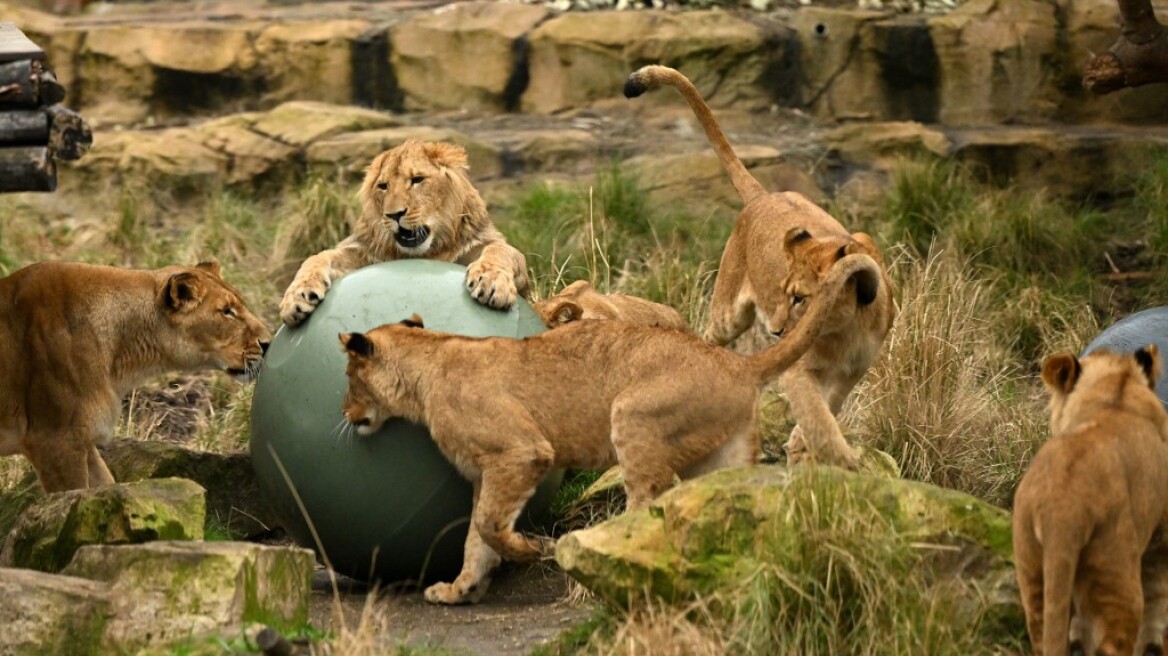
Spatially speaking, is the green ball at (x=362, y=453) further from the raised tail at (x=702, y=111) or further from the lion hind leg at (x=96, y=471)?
the raised tail at (x=702, y=111)

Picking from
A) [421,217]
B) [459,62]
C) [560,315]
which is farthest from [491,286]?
[459,62]

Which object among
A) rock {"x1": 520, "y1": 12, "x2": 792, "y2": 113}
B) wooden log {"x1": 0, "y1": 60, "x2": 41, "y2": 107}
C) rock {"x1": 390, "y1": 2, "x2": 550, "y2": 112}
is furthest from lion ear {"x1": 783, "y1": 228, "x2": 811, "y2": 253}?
rock {"x1": 390, "y1": 2, "x2": 550, "y2": 112}

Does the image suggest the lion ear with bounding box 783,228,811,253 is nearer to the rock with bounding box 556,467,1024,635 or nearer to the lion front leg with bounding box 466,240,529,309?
the lion front leg with bounding box 466,240,529,309

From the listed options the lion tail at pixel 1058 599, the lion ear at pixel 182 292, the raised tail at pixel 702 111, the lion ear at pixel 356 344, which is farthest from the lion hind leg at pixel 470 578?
the raised tail at pixel 702 111

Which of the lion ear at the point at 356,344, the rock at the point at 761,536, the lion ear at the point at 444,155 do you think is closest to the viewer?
the rock at the point at 761,536

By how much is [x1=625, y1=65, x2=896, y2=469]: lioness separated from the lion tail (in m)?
2.23

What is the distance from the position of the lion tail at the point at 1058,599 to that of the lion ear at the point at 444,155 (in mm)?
4502

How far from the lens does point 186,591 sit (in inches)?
248

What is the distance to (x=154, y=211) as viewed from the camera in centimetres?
1391

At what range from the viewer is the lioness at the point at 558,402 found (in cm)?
714

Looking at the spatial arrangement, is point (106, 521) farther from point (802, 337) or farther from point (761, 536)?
point (802, 337)

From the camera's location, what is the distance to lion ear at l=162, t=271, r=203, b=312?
28.0ft

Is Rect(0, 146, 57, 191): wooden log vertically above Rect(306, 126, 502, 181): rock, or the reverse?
Rect(0, 146, 57, 191): wooden log

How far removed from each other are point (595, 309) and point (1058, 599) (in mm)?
3893
